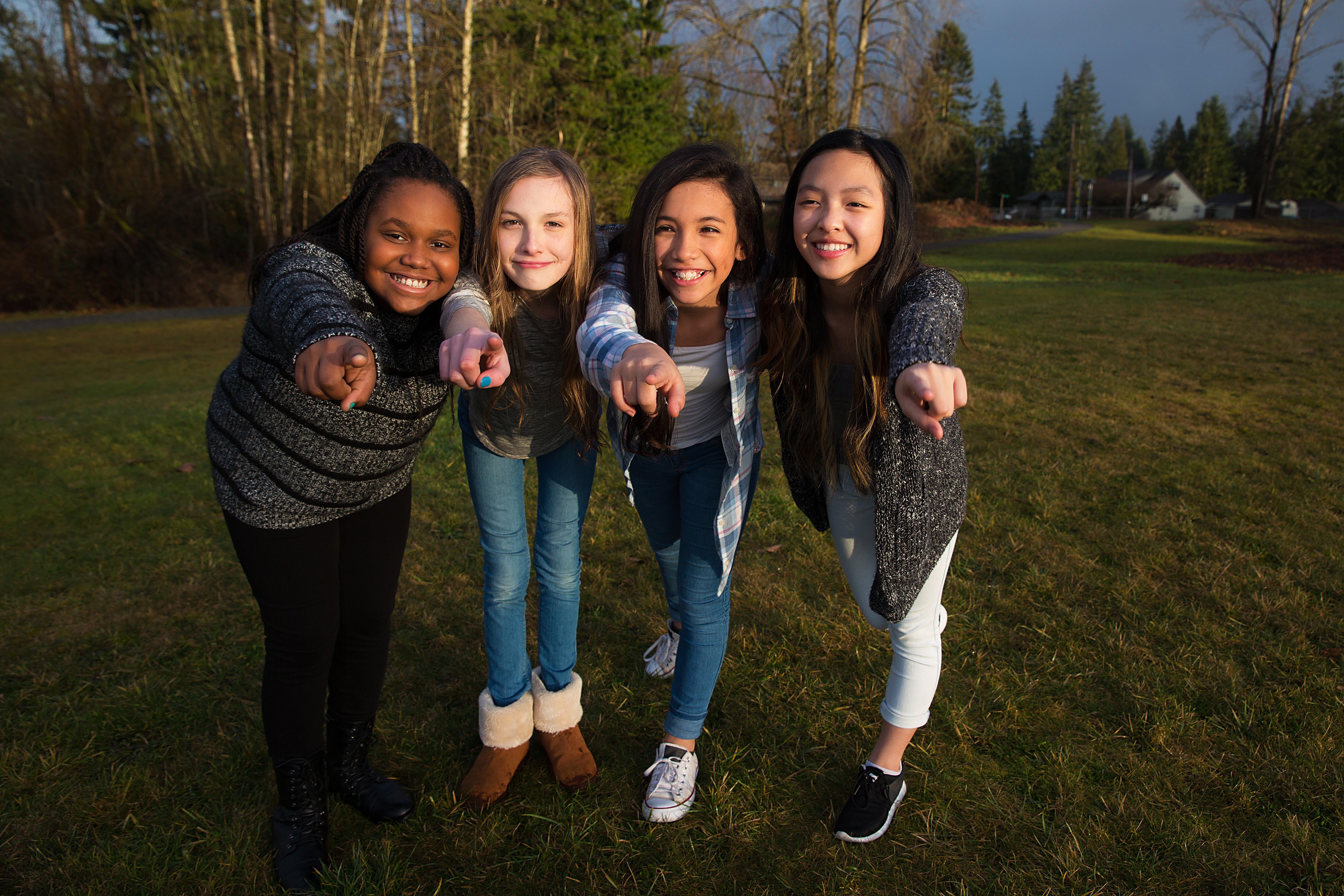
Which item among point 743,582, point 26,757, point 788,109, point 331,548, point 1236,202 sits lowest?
point 26,757

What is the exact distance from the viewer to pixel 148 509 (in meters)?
4.68

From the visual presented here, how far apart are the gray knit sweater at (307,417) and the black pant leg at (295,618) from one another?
2.2 inches

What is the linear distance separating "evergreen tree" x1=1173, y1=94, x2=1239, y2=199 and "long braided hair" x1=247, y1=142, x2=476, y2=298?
94989 mm

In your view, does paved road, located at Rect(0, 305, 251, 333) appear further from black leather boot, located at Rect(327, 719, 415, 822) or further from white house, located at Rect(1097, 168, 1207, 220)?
white house, located at Rect(1097, 168, 1207, 220)

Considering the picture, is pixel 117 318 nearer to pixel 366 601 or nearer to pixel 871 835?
pixel 366 601

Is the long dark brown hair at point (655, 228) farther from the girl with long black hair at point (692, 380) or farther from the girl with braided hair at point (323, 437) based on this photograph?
the girl with braided hair at point (323, 437)

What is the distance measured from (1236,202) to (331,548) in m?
89.2

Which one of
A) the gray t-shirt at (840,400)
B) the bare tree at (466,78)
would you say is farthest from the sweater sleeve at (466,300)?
the bare tree at (466,78)

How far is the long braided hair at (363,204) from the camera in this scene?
1914 millimetres

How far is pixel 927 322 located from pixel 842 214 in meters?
0.39

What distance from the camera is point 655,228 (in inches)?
80.2

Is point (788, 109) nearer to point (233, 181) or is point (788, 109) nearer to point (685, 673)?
point (233, 181)

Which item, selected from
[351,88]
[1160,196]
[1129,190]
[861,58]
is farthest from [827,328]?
[1160,196]

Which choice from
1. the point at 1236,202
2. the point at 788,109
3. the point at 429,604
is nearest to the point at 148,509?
the point at 429,604
